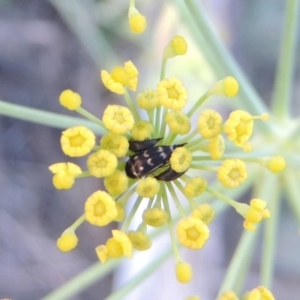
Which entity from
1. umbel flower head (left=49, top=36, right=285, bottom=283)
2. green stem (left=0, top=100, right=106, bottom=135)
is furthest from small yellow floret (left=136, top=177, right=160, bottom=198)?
green stem (left=0, top=100, right=106, bottom=135)

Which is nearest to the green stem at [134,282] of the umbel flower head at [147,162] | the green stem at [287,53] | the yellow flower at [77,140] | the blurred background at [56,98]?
the umbel flower head at [147,162]

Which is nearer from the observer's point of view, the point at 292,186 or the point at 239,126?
the point at 239,126

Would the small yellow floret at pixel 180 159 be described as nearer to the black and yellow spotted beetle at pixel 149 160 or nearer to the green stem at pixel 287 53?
the black and yellow spotted beetle at pixel 149 160

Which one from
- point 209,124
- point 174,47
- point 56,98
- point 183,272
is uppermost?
point 56,98

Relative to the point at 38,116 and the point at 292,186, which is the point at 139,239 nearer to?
the point at 38,116

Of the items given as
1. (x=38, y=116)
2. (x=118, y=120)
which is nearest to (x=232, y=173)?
(x=118, y=120)

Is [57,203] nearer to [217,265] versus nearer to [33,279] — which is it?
[33,279]

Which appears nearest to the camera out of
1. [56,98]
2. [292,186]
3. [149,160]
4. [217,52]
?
[149,160]
